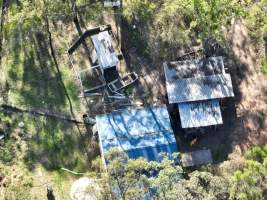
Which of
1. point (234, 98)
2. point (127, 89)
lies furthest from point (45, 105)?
point (234, 98)

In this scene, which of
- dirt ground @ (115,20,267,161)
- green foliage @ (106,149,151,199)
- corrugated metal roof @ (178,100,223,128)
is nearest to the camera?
green foliage @ (106,149,151,199)

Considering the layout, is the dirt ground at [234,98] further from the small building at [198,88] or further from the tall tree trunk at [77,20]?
the tall tree trunk at [77,20]

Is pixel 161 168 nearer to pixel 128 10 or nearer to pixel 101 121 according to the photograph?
pixel 101 121

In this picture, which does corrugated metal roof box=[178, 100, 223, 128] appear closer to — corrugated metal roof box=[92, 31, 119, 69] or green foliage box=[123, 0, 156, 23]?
corrugated metal roof box=[92, 31, 119, 69]

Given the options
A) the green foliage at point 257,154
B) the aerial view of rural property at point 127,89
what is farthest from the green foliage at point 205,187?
the green foliage at point 257,154

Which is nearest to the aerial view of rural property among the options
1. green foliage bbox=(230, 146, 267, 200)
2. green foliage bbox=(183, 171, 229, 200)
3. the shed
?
the shed

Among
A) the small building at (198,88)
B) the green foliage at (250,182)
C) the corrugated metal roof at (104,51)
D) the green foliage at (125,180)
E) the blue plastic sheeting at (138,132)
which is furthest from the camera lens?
the corrugated metal roof at (104,51)
